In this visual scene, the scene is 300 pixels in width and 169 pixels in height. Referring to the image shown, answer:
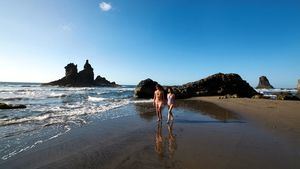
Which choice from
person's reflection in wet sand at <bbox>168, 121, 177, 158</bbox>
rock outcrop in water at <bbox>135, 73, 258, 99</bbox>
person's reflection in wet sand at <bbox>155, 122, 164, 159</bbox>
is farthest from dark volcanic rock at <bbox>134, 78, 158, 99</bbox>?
person's reflection in wet sand at <bbox>168, 121, 177, 158</bbox>

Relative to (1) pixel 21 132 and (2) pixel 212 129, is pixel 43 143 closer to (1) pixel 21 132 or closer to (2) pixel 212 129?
(1) pixel 21 132

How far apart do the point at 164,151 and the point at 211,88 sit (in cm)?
3290

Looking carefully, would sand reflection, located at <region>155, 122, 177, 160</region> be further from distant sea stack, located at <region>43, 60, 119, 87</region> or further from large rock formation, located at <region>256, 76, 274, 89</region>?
large rock formation, located at <region>256, 76, 274, 89</region>

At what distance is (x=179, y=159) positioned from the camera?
572 centimetres

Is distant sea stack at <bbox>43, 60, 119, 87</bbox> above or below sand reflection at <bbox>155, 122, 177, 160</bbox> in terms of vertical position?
above

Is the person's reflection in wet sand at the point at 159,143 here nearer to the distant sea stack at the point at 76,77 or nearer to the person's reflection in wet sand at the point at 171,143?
the person's reflection in wet sand at the point at 171,143

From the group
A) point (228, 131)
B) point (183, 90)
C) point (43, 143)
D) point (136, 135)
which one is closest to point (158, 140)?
point (136, 135)

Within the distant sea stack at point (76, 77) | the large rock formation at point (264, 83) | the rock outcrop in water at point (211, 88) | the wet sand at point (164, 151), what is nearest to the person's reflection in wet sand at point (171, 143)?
the wet sand at point (164, 151)

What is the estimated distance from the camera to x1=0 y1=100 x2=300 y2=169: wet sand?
→ 215 inches

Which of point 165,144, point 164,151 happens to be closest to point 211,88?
point 165,144

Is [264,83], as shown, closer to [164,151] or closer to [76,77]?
[76,77]

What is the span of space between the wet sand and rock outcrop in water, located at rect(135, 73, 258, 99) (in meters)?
26.9

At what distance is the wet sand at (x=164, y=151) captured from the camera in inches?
215

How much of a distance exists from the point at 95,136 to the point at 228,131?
545cm
